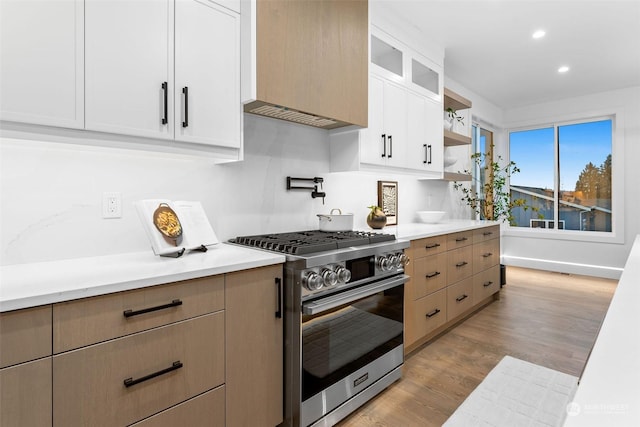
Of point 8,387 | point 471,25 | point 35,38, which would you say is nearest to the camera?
point 8,387

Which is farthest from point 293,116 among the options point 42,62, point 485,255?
point 485,255

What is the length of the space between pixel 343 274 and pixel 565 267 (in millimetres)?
5238

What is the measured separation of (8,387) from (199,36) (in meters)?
1.54

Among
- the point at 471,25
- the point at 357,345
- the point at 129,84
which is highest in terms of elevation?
the point at 471,25

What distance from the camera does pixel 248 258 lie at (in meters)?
1.56

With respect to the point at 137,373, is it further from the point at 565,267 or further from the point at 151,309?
the point at 565,267

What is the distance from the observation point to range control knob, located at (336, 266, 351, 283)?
178 cm

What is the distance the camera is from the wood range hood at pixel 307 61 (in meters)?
1.79

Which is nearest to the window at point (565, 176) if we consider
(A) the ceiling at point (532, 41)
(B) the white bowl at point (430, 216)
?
(A) the ceiling at point (532, 41)

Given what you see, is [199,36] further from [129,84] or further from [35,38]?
[35,38]

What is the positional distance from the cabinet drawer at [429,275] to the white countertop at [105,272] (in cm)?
128

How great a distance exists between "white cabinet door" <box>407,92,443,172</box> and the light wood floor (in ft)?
5.18

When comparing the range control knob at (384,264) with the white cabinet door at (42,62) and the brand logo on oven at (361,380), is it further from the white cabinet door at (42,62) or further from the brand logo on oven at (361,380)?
the white cabinet door at (42,62)

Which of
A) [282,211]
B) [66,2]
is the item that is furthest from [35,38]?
→ [282,211]
